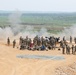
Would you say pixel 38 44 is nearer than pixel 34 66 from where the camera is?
No

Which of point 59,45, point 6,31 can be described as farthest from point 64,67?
point 6,31

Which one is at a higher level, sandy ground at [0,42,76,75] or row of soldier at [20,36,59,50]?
row of soldier at [20,36,59,50]

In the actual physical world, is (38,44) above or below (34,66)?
above

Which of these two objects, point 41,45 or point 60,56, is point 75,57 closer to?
point 60,56

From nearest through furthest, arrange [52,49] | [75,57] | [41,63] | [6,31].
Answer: [41,63], [75,57], [52,49], [6,31]

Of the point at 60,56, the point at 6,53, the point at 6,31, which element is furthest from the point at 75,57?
the point at 6,31

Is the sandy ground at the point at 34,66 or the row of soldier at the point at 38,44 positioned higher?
the row of soldier at the point at 38,44

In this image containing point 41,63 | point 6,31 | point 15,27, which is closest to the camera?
point 41,63

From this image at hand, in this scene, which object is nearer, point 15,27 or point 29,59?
point 29,59

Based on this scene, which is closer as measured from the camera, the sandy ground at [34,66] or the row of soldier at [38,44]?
the sandy ground at [34,66]

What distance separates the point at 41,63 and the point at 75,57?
16.7ft

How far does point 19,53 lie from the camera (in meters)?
37.1

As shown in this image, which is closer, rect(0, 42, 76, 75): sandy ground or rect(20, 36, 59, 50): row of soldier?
rect(0, 42, 76, 75): sandy ground

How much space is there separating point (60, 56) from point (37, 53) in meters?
2.94
